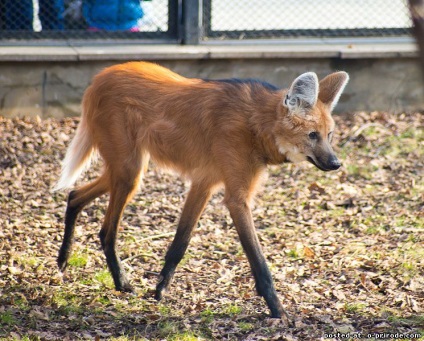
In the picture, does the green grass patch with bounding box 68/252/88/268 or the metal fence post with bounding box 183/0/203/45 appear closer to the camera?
the green grass patch with bounding box 68/252/88/268

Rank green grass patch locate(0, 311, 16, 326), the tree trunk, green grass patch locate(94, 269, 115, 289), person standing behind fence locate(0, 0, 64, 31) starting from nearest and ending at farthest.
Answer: the tree trunk
green grass patch locate(0, 311, 16, 326)
green grass patch locate(94, 269, 115, 289)
person standing behind fence locate(0, 0, 64, 31)

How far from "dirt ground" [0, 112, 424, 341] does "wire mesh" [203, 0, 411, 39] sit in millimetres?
1277

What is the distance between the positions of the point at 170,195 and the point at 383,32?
299cm

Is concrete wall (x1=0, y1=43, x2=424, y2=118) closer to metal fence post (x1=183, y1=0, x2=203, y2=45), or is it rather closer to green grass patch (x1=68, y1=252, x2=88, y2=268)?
metal fence post (x1=183, y1=0, x2=203, y2=45)

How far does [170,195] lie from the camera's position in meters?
5.07

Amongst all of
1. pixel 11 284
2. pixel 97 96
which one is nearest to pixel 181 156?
pixel 97 96

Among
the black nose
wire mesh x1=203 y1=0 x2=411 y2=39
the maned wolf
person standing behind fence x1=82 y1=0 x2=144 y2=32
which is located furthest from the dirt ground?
wire mesh x1=203 y1=0 x2=411 y2=39

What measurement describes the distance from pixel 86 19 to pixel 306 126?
144 inches

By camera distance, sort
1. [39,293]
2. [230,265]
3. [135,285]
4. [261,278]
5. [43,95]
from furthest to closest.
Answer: [43,95] < [230,265] < [135,285] < [39,293] < [261,278]

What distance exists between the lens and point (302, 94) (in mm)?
3301

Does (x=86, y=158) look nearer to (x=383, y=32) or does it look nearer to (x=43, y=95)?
(x=43, y=95)

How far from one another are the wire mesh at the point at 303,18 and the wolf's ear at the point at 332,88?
3.14 meters

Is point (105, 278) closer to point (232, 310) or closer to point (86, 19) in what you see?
point (232, 310)

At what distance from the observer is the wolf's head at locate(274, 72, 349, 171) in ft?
10.8
